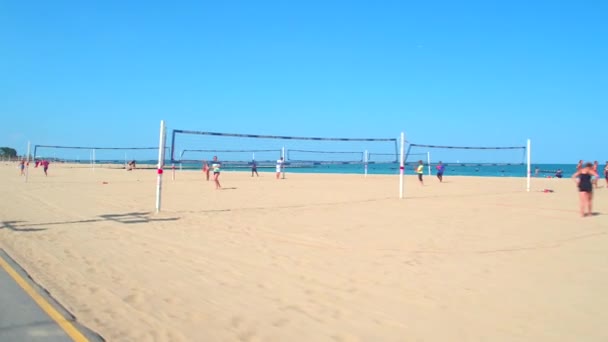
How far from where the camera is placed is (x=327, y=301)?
156 inches

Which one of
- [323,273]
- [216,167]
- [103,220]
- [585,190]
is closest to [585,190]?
[585,190]

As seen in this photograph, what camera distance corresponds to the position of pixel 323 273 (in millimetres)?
4938

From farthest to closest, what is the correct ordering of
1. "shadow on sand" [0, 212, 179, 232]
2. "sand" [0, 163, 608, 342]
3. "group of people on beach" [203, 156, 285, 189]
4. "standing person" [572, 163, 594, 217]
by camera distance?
1. "group of people on beach" [203, 156, 285, 189]
2. "standing person" [572, 163, 594, 217]
3. "shadow on sand" [0, 212, 179, 232]
4. "sand" [0, 163, 608, 342]

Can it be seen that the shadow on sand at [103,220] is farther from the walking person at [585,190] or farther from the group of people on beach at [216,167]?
the walking person at [585,190]

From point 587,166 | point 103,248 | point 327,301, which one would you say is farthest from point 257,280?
point 587,166

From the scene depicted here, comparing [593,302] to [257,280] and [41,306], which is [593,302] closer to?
[257,280]

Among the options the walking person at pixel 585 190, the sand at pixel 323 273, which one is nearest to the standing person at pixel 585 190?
the walking person at pixel 585 190

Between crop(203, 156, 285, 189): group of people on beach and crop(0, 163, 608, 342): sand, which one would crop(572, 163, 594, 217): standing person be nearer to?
crop(0, 163, 608, 342): sand

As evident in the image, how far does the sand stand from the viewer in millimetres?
3375

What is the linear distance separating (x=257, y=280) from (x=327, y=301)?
3.27 feet

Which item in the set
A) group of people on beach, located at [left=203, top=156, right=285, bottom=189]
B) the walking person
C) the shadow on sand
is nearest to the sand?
the shadow on sand

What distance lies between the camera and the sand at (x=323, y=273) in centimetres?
338

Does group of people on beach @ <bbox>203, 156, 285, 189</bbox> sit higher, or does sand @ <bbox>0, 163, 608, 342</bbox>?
group of people on beach @ <bbox>203, 156, 285, 189</bbox>

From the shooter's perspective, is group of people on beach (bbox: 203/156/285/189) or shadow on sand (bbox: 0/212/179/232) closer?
shadow on sand (bbox: 0/212/179/232)
